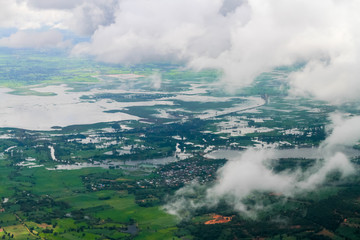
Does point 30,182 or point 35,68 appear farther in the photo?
point 35,68

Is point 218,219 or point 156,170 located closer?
point 218,219

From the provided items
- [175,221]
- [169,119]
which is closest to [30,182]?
[175,221]

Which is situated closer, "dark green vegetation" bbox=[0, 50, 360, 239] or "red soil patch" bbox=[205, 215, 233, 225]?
"dark green vegetation" bbox=[0, 50, 360, 239]

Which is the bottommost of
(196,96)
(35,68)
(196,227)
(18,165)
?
(196,227)

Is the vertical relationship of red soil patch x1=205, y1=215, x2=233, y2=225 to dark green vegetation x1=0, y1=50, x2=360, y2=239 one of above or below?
below

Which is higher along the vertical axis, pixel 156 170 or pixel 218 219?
pixel 156 170

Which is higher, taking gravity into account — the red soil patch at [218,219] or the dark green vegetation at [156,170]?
the dark green vegetation at [156,170]

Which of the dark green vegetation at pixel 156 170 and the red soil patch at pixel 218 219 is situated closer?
the dark green vegetation at pixel 156 170

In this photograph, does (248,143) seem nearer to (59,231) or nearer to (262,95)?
(59,231)
